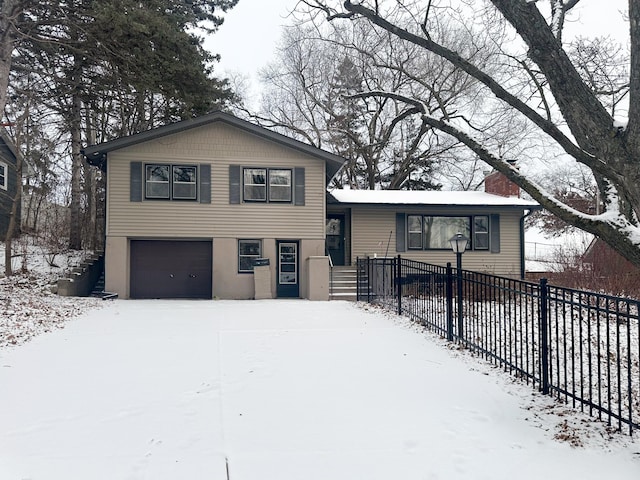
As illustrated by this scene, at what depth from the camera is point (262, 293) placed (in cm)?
1489

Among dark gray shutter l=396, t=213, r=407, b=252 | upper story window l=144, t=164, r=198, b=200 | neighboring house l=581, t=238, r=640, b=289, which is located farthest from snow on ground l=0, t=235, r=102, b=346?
neighboring house l=581, t=238, r=640, b=289

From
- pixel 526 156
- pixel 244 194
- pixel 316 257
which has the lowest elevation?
pixel 316 257

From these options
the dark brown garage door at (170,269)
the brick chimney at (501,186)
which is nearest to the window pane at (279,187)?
the dark brown garage door at (170,269)

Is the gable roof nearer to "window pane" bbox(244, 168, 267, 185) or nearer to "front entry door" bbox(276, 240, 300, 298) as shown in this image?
"window pane" bbox(244, 168, 267, 185)

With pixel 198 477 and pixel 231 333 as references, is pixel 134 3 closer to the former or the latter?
pixel 231 333

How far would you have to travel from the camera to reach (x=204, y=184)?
48.9 ft

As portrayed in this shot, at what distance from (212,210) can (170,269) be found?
8.02ft

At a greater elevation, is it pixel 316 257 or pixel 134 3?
pixel 134 3

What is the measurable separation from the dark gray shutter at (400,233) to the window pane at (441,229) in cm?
90

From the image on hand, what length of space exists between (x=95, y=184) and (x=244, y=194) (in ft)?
35.9

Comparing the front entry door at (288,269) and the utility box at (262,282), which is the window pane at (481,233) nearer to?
the front entry door at (288,269)

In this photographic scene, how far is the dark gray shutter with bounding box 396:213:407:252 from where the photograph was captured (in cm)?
1781

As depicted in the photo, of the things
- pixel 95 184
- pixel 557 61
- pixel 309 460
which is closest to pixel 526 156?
pixel 95 184

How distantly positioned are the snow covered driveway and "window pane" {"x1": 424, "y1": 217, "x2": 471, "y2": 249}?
1113 cm
